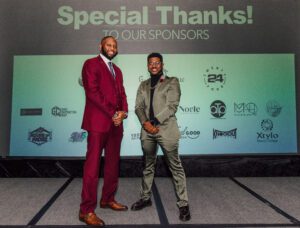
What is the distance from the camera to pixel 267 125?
4199mm

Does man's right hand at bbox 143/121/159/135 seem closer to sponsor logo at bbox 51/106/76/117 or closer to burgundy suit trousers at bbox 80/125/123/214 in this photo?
burgundy suit trousers at bbox 80/125/123/214

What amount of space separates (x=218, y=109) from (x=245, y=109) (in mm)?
382

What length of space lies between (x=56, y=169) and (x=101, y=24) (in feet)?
7.06

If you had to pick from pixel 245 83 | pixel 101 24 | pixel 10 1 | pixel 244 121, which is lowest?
pixel 244 121

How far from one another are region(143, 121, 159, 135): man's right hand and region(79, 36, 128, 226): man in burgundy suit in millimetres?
206

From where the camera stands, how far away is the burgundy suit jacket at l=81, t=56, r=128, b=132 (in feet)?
7.93

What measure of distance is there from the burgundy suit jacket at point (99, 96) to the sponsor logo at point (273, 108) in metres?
2.56

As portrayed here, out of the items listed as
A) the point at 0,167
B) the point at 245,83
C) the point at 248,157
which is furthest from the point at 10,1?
the point at 248,157

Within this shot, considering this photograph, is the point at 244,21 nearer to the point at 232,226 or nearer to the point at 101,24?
the point at 101,24

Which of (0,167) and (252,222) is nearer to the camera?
(252,222)

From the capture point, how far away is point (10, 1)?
4305 mm

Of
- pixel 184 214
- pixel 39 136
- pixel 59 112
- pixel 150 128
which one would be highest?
pixel 59 112

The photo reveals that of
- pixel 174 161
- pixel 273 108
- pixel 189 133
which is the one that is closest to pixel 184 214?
pixel 174 161

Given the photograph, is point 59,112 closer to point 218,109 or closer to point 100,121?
point 100,121
